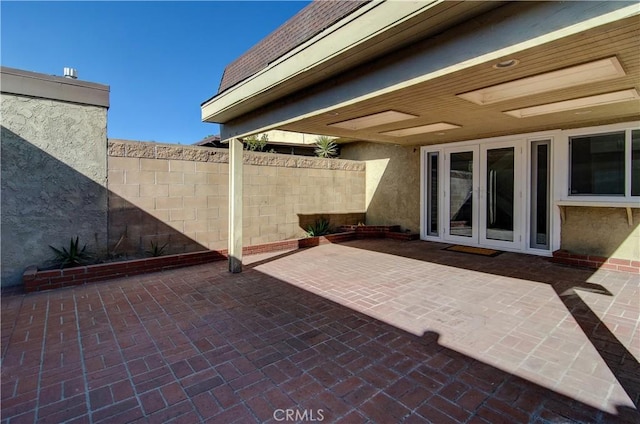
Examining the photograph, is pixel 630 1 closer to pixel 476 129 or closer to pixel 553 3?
pixel 553 3

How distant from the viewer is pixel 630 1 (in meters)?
1.81

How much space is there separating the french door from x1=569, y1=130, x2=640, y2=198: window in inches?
38.0

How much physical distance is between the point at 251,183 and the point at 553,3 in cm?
616

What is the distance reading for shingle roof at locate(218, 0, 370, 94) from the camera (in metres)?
3.29

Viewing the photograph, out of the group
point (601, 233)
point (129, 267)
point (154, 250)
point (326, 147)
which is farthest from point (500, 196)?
point (129, 267)

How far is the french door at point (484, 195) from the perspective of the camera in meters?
6.92

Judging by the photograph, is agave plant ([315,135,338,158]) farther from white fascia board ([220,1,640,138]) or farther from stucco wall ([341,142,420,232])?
white fascia board ([220,1,640,138])

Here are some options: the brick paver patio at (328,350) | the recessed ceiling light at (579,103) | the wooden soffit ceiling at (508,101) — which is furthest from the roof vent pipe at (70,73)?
the recessed ceiling light at (579,103)

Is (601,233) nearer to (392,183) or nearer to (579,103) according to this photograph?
(579,103)

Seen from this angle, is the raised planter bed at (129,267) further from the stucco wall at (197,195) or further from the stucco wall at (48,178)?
the stucco wall at (48,178)

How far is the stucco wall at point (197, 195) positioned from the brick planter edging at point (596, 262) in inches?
215

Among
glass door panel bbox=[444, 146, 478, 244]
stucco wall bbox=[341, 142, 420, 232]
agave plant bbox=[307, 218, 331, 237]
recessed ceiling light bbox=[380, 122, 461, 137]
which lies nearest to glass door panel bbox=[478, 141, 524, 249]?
glass door panel bbox=[444, 146, 478, 244]

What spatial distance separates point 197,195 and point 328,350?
15.6 feet

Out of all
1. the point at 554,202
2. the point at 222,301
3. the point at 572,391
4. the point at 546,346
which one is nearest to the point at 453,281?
the point at 546,346
